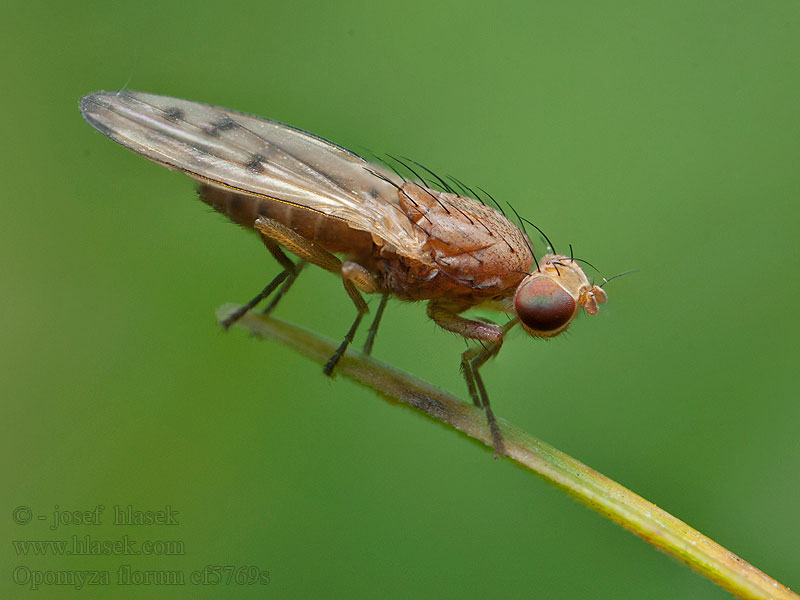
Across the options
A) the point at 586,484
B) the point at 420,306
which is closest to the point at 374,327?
the point at 420,306

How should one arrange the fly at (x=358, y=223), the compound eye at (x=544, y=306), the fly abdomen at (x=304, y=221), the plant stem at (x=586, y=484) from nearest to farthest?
the plant stem at (x=586, y=484) < the compound eye at (x=544, y=306) < the fly at (x=358, y=223) < the fly abdomen at (x=304, y=221)

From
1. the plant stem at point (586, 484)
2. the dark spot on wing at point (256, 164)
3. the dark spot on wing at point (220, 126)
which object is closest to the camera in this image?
the plant stem at point (586, 484)

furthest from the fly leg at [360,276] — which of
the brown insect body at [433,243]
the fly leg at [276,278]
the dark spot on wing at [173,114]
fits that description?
the dark spot on wing at [173,114]

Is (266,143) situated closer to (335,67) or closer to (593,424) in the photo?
(335,67)

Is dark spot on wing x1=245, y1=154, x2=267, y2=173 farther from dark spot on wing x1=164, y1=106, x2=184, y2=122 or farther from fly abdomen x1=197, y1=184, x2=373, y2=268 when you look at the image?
dark spot on wing x1=164, y1=106, x2=184, y2=122

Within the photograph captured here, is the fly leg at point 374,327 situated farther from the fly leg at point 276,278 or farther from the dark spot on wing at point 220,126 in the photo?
the dark spot on wing at point 220,126

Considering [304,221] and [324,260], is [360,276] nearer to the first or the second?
[324,260]
